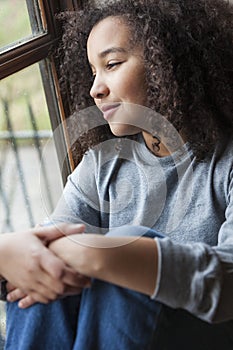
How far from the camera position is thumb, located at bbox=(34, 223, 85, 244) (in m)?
0.91

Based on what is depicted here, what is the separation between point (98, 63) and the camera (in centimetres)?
112

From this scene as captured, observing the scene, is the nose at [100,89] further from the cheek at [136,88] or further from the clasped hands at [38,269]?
the clasped hands at [38,269]

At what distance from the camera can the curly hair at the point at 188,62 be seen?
1.06 m

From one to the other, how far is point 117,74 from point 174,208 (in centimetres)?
29

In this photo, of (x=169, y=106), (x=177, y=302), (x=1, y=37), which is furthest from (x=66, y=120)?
(x=177, y=302)

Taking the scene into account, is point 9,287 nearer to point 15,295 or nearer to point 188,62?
point 15,295

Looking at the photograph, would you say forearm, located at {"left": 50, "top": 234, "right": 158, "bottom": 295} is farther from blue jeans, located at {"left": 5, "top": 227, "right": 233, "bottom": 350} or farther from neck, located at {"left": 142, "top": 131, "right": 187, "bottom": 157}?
neck, located at {"left": 142, "top": 131, "right": 187, "bottom": 157}

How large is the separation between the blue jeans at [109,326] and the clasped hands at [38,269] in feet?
0.08

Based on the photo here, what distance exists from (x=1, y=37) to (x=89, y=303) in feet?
2.07

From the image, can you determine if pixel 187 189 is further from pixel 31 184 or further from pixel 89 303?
pixel 31 184

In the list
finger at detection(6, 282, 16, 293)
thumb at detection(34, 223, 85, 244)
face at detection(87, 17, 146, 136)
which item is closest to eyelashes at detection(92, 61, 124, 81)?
face at detection(87, 17, 146, 136)

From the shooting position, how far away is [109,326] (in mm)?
870

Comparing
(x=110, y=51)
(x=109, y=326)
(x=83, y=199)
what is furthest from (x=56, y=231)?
(x=110, y=51)

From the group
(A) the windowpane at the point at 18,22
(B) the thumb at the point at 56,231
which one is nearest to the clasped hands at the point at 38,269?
(B) the thumb at the point at 56,231
